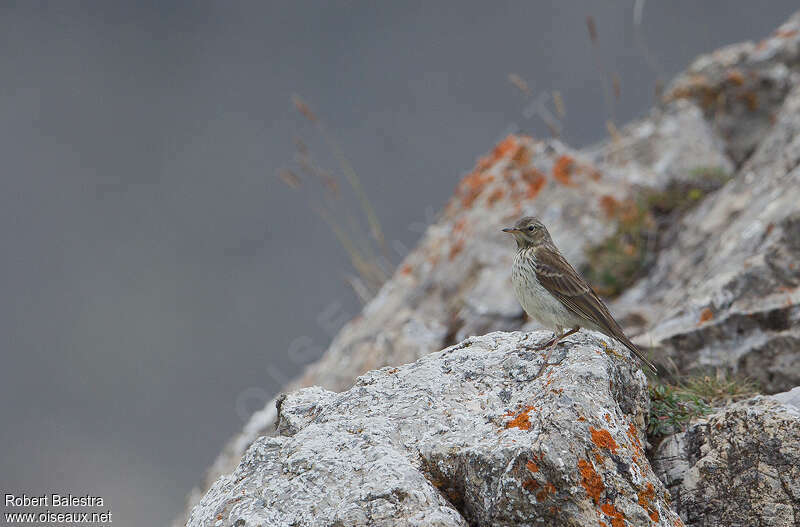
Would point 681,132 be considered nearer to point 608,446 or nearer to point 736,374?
point 736,374

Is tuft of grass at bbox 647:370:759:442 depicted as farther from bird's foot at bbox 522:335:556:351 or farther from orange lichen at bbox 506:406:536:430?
orange lichen at bbox 506:406:536:430

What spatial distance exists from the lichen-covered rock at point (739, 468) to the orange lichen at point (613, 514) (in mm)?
1126

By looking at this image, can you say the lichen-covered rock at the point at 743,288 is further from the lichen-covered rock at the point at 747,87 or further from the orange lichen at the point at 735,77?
Answer: the orange lichen at the point at 735,77

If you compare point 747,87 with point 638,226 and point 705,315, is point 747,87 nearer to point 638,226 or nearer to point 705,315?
point 638,226

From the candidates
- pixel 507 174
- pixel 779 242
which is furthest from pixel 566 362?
pixel 507 174

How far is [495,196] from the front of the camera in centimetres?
1214

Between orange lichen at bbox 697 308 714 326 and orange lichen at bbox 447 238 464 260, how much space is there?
4.36 metres

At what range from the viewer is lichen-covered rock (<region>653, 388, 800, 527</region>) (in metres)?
4.95

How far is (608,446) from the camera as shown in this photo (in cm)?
448

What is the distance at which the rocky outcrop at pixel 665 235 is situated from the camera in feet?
25.0

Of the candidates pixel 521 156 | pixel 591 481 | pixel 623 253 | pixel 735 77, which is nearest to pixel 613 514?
pixel 591 481

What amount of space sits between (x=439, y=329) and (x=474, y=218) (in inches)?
93.4

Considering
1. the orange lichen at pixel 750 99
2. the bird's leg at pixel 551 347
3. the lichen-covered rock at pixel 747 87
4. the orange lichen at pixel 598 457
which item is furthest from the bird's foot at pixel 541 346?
the orange lichen at pixel 750 99

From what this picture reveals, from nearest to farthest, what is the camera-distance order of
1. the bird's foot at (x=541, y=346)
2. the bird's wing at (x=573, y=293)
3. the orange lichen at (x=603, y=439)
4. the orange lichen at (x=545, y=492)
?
the orange lichen at (x=545, y=492) < the orange lichen at (x=603, y=439) < the bird's foot at (x=541, y=346) < the bird's wing at (x=573, y=293)
